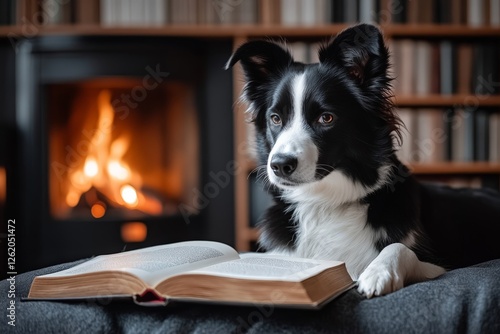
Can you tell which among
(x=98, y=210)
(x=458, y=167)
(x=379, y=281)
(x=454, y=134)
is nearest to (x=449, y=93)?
(x=454, y=134)

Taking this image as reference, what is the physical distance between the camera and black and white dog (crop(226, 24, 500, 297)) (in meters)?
1.53

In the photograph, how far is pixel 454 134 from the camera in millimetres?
3129

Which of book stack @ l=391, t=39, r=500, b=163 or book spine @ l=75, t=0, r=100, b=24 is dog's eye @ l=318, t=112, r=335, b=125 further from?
book spine @ l=75, t=0, r=100, b=24

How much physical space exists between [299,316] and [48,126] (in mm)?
2260

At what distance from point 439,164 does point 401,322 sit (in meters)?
2.22

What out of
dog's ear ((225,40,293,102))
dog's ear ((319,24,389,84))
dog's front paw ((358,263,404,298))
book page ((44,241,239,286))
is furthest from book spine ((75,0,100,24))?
dog's front paw ((358,263,404,298))

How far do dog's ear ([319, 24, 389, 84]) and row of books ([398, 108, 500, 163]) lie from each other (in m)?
1.52

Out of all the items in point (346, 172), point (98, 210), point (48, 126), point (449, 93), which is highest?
point (449, 93)

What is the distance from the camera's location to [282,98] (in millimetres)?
1659

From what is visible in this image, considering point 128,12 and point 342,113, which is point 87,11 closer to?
point 128,12

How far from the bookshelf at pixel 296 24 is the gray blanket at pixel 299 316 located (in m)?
1.96

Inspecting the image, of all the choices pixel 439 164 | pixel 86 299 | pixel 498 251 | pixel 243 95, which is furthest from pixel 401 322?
pixel 439 164

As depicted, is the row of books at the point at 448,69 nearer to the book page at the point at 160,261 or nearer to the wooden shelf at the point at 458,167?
the wooden shelf at the point at 458,167

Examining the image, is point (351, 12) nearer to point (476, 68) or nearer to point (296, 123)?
point (476, 68)
